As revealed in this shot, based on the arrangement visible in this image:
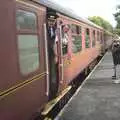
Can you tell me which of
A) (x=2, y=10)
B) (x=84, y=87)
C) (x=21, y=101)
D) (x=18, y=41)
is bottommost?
(x=84, y=87)

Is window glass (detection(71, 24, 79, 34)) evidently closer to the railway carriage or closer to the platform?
the platform

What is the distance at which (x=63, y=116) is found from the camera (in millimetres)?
10398

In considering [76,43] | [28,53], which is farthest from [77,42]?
[28,53]

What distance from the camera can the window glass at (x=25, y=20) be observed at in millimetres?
7039

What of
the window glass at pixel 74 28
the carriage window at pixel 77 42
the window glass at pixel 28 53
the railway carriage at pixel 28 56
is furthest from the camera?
the carriage window at pixel 77 42

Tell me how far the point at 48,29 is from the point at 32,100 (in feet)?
7.81

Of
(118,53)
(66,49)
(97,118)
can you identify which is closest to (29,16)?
(97,118)

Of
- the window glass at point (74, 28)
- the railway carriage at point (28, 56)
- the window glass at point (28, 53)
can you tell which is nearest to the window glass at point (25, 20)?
the railway carriage at point (28, 56)

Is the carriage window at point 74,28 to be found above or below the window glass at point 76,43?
above

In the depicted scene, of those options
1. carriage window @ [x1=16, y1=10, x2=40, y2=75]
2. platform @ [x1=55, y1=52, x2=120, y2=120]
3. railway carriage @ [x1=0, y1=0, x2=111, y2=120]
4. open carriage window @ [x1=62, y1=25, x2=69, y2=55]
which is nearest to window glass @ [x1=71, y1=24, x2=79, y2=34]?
open carriage window @ [x1=62, y1=25, x2=69, y2=55]

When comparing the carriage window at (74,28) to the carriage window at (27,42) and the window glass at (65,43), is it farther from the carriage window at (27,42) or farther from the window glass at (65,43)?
the carriage window at (27,42)

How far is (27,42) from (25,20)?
1.27 ft

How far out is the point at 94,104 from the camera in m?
11.9

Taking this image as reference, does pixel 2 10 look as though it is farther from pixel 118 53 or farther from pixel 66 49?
pixel 118 53
